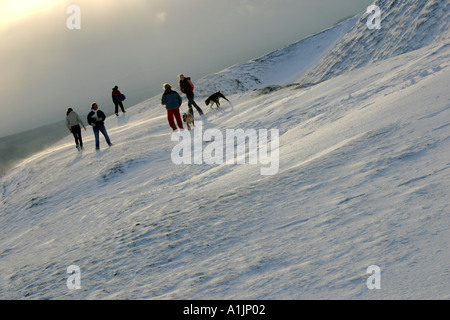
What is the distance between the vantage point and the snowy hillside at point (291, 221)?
309cm

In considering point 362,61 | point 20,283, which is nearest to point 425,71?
point 20,283

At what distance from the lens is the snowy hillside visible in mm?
3086

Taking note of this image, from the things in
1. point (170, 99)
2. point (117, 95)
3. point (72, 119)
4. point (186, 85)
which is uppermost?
point (117, 95)

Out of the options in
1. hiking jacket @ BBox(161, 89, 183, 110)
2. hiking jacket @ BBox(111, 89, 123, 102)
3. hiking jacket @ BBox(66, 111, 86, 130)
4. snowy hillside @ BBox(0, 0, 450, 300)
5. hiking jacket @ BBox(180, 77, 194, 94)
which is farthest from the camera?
hiking jacket @ BBox(111, 89, 123, 102)

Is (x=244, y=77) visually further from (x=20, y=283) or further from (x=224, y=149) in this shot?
(x=20, y=283)

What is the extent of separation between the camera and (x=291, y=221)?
415cm

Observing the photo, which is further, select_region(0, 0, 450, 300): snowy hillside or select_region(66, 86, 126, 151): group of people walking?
select_region(66, 86, 126, 151): group of people walking

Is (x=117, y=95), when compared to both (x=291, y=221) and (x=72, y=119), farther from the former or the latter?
(x=291, y=221)

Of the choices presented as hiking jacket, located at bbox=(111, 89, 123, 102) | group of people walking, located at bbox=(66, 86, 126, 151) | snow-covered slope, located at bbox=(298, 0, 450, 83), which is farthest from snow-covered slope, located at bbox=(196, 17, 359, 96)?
group of people walking, located at bbox=(66, 86, 126, 151)

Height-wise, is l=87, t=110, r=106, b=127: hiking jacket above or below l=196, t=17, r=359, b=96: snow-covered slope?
below

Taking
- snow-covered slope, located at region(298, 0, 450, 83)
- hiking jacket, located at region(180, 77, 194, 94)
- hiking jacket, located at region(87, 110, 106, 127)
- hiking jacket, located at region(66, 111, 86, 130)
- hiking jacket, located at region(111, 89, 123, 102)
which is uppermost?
snow-covered slope, located at region(298, 0, 450, 83)

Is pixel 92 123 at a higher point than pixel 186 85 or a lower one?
lower

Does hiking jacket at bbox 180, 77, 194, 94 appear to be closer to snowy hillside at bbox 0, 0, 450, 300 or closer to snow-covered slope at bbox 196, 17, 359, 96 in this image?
snowy hillside at bbox 0, 0, 450, 300

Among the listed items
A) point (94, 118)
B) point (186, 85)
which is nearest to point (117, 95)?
point (186, 85)
